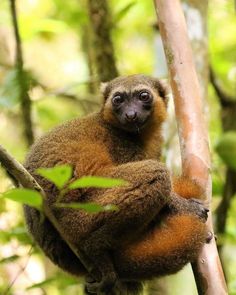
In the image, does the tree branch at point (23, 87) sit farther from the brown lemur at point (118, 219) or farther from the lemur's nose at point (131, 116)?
the lemur's nose at point (131, 116)

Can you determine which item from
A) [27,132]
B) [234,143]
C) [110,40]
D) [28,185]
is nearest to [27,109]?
[27,132]

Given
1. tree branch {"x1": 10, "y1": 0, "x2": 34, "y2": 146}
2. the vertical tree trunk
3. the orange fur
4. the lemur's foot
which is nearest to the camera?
the lemur's foot

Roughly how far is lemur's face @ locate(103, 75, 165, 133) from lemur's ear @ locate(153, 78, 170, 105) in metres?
0.05

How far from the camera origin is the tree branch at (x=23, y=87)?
542 cm

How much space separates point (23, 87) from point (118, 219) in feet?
5.77

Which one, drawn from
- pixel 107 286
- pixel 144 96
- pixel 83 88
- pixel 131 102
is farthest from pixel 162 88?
pixel 83 88

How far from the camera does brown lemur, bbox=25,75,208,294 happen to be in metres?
4.23

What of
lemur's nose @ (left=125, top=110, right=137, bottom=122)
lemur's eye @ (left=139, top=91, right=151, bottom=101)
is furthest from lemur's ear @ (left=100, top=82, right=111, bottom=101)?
lemur's nose @ (left=125, top=110, right=137, bottom=122)

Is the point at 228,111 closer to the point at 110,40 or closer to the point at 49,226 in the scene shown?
the point at 110,40

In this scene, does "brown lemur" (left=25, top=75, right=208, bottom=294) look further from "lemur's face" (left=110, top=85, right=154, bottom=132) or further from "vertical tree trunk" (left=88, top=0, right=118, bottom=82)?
"vertical tree trunk" (left=88, top=0, right=118, bottom=82)

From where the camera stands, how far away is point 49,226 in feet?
14.4

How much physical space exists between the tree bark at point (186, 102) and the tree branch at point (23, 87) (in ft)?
4.42

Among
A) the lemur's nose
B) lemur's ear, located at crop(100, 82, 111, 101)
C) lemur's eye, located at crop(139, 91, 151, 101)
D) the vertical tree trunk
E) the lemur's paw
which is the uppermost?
the vertical tree trunk

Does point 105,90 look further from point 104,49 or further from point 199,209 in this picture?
point 199,209
